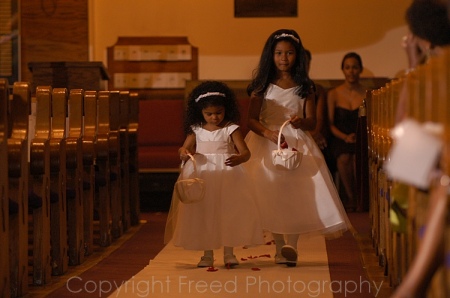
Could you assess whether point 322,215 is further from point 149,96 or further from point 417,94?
point 149,96

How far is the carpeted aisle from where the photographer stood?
4.79 meters

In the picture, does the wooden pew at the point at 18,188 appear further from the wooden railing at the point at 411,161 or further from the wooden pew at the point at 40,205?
the wooden railing at the point at 411,161

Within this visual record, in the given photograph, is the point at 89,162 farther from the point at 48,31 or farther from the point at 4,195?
the point at 48,31

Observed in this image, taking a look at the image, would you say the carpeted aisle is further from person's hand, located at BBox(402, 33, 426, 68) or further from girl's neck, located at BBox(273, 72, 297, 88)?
person's hand, located at BBox(402, 33, 426, 68)

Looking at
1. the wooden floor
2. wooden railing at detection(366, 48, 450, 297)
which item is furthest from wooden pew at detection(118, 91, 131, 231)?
wooden railing at detection(366, 48, 450, 297)

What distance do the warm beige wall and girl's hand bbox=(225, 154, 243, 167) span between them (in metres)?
6.61

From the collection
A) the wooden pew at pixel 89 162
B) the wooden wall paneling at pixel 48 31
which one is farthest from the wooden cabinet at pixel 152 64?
the wooden pew at pixel 89 162

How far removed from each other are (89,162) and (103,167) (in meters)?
0.71

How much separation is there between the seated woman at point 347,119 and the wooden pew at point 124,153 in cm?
258

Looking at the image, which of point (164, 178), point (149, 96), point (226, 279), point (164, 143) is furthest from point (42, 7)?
point (226, 279)

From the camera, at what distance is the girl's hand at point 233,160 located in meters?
5.63

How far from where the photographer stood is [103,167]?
7.45 metres

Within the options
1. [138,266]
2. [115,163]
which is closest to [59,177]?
[138,266]

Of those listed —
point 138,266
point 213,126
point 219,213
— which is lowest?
point 138,266
